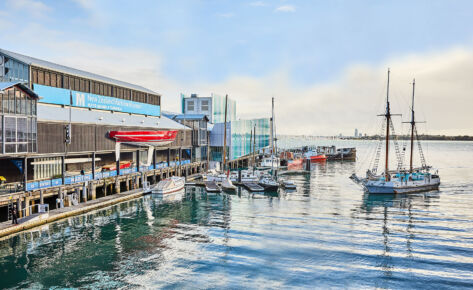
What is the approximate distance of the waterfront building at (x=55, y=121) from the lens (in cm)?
3523

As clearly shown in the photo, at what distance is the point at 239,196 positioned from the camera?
178 ft

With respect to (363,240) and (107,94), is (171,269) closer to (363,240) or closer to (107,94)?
(363,240)

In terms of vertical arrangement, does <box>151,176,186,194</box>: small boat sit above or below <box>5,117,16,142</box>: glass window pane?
below

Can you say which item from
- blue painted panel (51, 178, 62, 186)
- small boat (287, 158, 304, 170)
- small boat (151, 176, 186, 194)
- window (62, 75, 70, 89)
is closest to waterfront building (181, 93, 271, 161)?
small boat (287, 158, 304, 170)

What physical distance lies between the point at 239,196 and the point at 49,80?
3225 centimetres

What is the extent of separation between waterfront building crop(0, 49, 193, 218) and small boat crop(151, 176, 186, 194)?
24.6ft

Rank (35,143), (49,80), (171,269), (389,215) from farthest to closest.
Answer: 1. (49,80)
2. (389,215)
3. (35,143)
4. (171,269)

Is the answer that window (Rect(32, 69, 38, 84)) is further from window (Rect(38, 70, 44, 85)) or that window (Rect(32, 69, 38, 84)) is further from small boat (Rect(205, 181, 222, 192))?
small boat (Rect(205, 181, 222, 192))

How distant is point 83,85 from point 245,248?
131ft

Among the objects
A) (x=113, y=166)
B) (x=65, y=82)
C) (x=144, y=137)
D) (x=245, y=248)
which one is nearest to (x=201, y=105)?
(x=144, y=137)

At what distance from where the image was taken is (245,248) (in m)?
28.7

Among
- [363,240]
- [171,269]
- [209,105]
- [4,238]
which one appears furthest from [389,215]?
[209,105]

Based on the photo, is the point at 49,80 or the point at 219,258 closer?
the point at 219,258

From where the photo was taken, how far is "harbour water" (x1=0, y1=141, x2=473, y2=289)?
2278 cm
